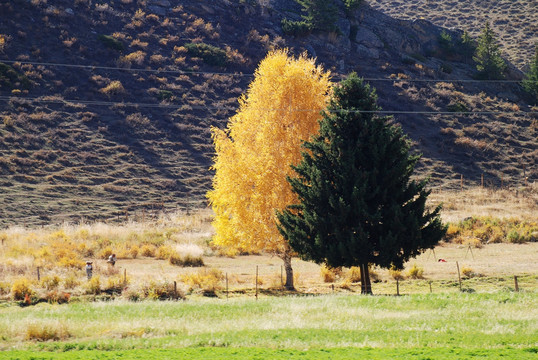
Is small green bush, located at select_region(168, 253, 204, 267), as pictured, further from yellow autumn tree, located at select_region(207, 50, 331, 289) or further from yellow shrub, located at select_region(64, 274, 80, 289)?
yellow shrub, located at select_region(64, 274, 80, 289)

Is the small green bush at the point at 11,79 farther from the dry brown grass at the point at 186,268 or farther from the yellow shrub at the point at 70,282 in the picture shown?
the yellow shrub at the point at 70,282

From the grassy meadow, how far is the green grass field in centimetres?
5

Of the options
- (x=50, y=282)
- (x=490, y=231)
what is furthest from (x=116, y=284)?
(x=490, y=231)

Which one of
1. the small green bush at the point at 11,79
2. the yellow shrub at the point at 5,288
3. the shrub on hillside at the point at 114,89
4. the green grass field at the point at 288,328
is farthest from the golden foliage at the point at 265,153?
the small green bush at the point at 11,79

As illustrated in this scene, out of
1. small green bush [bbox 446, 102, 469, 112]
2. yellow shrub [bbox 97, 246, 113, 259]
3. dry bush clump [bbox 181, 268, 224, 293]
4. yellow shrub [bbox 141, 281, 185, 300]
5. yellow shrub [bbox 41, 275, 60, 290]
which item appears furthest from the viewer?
small green bush [bbox 446, 102, 469, 112]

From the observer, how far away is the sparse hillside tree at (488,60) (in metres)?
87.1

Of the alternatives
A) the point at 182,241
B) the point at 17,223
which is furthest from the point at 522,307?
the point at 17,223

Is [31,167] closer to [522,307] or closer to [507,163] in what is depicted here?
[522,307]

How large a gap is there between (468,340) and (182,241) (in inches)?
1117

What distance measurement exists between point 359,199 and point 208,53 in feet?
185

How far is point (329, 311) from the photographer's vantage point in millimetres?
21312

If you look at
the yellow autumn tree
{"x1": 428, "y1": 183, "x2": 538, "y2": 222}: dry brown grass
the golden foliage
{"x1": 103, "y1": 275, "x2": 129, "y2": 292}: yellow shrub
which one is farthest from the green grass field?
{"x1": 428, "y1": 183, "x2": 538, "y2": 222}: dry brown grass

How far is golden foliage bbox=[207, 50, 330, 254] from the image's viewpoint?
2959 cm

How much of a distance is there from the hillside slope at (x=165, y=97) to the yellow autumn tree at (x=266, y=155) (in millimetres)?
21781
